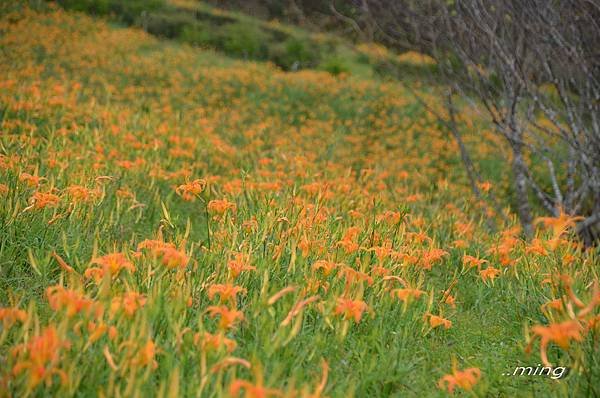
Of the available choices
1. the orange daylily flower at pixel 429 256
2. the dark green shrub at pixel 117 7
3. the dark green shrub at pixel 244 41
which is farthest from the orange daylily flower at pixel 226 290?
the dark green shrub at pixel 117 7

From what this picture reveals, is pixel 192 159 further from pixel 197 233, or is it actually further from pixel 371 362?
pixel 371 362

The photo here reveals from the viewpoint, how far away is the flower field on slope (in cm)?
175

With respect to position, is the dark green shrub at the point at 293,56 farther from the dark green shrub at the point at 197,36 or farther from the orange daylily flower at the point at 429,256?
the orange daylily flower at the point at 429,256

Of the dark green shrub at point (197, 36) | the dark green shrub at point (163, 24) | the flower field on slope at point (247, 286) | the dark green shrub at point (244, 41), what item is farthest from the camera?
the dark green shrub at point (163, 24)

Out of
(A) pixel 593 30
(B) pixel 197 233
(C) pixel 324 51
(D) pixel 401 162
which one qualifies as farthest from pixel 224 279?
(C) pixel 324 51

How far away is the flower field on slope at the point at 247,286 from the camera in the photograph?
1.75 m

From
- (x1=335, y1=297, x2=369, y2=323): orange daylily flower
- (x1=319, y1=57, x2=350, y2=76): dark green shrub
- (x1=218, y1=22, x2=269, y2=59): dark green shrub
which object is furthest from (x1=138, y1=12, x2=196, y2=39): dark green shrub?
(x1=335, y1=297, x2=369, y2=323): orange daylily flower

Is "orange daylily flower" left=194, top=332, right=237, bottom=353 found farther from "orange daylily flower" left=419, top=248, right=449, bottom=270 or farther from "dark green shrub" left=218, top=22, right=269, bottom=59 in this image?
"dark green shrub" left=218, top=22, right=269, bottom=59

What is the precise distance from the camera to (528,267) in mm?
3246

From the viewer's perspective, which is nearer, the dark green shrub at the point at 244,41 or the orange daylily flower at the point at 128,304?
the orange daylily flower at the point at 128,304

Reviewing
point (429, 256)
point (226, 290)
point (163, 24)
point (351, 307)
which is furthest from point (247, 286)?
point (163, 24)

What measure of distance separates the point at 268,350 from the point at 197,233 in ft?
7.52

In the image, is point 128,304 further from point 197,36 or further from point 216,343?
point 197,36

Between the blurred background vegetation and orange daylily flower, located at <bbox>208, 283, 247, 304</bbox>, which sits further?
the blurred background vegetation
